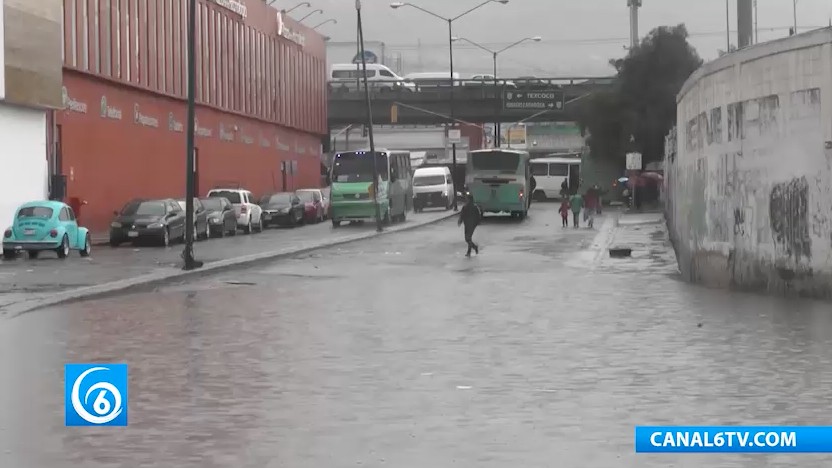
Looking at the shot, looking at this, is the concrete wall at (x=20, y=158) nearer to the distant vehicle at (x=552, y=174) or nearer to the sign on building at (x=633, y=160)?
the sign on building at (x=633, y=160)

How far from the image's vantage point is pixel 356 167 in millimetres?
65812

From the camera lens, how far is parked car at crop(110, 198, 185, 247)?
1925 inches

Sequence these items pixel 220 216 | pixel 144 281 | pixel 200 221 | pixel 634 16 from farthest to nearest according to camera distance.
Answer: pixel 634 16 → pixel 220 216 → pixel 200 221 → pixel 144 281

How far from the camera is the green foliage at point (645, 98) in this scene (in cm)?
9181

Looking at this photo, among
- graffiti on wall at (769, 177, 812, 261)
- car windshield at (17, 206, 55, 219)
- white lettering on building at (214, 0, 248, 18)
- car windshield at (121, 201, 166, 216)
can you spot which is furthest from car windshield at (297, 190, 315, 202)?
graffiti on wall at (769, 177, 812, 261)

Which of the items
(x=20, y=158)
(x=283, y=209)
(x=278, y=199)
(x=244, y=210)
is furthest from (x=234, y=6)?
(x=20, y=158)

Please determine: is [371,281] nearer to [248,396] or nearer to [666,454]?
[248,396]

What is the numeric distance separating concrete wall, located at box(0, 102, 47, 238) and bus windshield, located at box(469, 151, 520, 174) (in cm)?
2147

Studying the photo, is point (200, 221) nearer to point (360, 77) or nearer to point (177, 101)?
point (177, 101)

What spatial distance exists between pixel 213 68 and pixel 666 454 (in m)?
68.8

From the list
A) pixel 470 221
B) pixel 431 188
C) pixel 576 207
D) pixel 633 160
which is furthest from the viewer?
pixel 431 188

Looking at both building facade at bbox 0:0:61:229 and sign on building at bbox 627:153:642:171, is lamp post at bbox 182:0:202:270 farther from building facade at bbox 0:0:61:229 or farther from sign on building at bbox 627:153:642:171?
sign on building at bbox 627:153:642:171

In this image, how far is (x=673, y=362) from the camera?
16.4 metres

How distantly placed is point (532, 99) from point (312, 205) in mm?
29194
